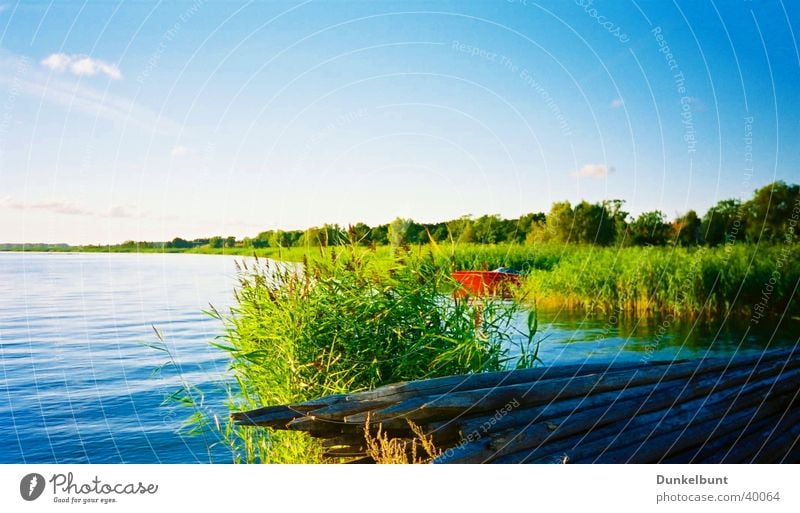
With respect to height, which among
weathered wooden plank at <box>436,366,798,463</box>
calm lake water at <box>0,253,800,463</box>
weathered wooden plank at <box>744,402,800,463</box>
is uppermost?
weathered wooden plank at <box>436,366,798,463</box>

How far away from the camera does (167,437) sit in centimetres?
692

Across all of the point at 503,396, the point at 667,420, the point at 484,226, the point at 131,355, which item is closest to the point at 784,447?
the point at 667,420

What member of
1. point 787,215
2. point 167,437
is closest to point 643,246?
point 787,215

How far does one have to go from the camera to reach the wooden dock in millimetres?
3633

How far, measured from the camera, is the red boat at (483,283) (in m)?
5.30

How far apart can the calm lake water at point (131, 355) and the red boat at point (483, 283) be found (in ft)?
5.56

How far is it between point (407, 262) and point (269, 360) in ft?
4.08

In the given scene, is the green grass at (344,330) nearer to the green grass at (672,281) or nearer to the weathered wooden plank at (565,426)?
the weathered wooden plank at (565,426)

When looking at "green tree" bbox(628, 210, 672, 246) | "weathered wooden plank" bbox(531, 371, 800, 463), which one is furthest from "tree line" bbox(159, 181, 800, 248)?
"weathered wooden plank" bbox(531, 371, 800, 463)

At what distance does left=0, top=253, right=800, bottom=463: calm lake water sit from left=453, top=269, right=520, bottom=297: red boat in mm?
1694

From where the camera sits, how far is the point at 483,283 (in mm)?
5344

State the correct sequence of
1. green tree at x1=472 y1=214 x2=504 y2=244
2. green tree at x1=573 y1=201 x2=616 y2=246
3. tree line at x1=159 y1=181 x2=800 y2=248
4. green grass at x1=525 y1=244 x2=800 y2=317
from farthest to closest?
green tree at x1=573 y1=201 x2=616 y2=246
green grass at x1=525 y1=244 x2=800 y2=317
tree line at x1=159 y1=181 x2=800 y2=248
green tree at x1=472 y1=214 x2=504 y2=244

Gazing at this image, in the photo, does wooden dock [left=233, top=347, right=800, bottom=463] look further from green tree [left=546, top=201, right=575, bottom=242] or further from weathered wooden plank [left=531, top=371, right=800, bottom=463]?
green tree [left=546, top=201, right=575, bottom=242]
